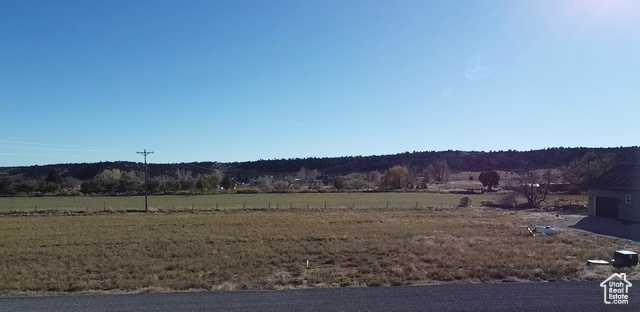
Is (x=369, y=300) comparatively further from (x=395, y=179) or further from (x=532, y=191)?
(x=395, y=179)

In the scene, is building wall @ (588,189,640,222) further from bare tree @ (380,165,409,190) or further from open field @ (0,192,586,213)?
bare tree @ (380,165,409,190)

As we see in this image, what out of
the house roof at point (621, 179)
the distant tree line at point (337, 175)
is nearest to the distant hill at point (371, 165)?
the distant tree line at point (337, 175)

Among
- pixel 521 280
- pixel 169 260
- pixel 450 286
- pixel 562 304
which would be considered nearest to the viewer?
pixel 562 304

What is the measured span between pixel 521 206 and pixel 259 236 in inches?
1479

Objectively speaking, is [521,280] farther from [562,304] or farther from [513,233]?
[513,233]

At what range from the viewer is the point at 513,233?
80.9ft

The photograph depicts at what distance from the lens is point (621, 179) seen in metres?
34.6

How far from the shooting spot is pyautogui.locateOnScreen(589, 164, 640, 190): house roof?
32.8 m

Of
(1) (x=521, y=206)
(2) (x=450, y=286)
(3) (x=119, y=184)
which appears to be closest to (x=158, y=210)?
(1) (x=521, y=206)

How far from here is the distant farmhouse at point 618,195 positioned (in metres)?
32.2

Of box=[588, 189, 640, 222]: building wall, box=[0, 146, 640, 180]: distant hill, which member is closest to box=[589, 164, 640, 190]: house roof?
box=[588, 189, 640, 222]: building wall

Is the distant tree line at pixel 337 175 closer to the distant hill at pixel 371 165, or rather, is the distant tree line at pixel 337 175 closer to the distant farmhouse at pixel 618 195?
the distant hill at pixel 371 165

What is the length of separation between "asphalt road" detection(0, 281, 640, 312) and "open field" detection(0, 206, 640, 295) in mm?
966

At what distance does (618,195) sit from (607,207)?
173 cm
